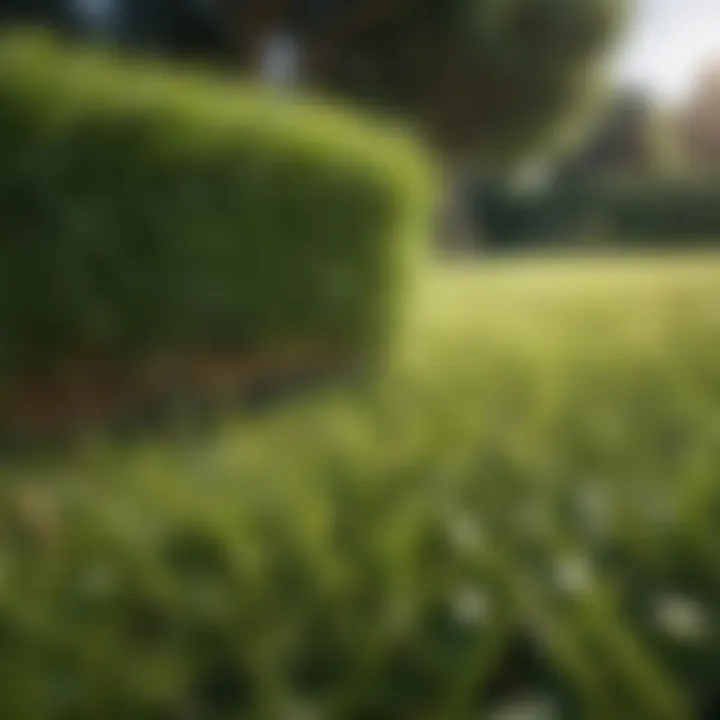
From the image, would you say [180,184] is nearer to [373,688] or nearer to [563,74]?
[373,688]

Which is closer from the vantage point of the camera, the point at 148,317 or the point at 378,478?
the point at 378,478

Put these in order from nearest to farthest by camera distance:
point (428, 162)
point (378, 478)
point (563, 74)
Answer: point (378, 478)
point (428, 162)
point (563, 74)

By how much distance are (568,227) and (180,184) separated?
7.83 m

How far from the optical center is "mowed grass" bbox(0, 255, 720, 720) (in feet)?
4.92

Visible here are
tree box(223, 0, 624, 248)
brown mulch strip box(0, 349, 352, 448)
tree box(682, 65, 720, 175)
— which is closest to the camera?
brown mulch strip box(0, 349, 352, 448)

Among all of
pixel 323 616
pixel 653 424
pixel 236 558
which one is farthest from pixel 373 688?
→ pixel 653 424

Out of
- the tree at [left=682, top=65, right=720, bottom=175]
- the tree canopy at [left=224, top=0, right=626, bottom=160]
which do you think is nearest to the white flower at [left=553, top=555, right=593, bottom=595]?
the tree at [left=682, top=65, right=720, bottom=175]

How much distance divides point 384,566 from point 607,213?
8.48 meters

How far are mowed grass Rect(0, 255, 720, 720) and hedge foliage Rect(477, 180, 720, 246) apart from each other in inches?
198

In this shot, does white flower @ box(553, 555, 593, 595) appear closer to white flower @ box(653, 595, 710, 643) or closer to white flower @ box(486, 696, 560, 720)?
white flower @ box(653, 595, 710, 643)

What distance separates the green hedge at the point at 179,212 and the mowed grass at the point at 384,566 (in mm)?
464

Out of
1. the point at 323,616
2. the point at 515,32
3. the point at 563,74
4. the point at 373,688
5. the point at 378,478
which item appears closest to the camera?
the point at 373,688

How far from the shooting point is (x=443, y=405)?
3574 millimetres

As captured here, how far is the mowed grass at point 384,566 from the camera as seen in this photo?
1499 millimetres
